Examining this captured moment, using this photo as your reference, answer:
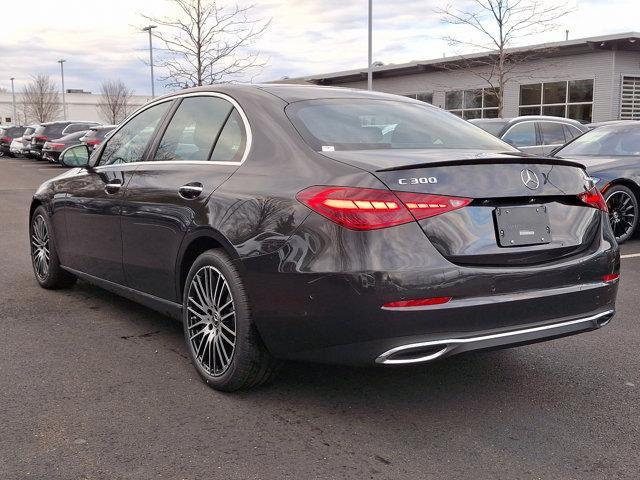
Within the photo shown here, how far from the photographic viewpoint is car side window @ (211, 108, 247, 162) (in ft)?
12.5

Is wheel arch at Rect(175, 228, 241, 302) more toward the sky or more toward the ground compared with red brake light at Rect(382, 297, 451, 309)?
more toward the sky

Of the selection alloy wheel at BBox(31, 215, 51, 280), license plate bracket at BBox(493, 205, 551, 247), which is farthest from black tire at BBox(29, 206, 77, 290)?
license plate bracket at BBox(493, 205, 551, 247)

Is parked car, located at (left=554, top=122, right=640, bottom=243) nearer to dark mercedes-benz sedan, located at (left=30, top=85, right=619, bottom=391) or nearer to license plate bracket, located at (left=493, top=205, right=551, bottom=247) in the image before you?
dark mercedes-benz sedan, located at (left=30, top=85, right=619, bottom=391)

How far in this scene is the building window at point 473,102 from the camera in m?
31.4

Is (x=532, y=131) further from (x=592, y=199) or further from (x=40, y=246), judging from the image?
(x=592, y=199)

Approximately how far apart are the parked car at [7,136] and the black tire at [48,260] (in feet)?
114

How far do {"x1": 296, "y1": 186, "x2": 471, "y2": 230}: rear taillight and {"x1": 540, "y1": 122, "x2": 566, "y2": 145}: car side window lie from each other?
11151 millimetres

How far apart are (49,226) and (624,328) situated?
446 cm

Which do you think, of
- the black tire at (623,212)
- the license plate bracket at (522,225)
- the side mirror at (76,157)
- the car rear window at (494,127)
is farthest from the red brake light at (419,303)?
the car rear window at (494,127)

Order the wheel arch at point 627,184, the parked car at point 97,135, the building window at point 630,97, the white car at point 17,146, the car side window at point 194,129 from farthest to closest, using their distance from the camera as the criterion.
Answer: the white car at point 17,146
the building window at point 630,97
the parked car at point 97,135
the wheel arch at point 627,184
the car side window at point 194,129

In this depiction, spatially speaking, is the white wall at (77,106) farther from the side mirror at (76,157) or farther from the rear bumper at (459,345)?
the rear bumper at (459,345)

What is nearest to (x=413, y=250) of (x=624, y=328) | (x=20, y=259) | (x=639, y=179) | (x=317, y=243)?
(x=317, y=243)

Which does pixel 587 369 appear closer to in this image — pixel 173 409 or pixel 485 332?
pixel 485 332


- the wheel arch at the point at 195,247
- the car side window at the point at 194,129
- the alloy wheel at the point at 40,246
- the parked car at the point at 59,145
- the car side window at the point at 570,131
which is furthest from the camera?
the parked car at the point at 59,145
